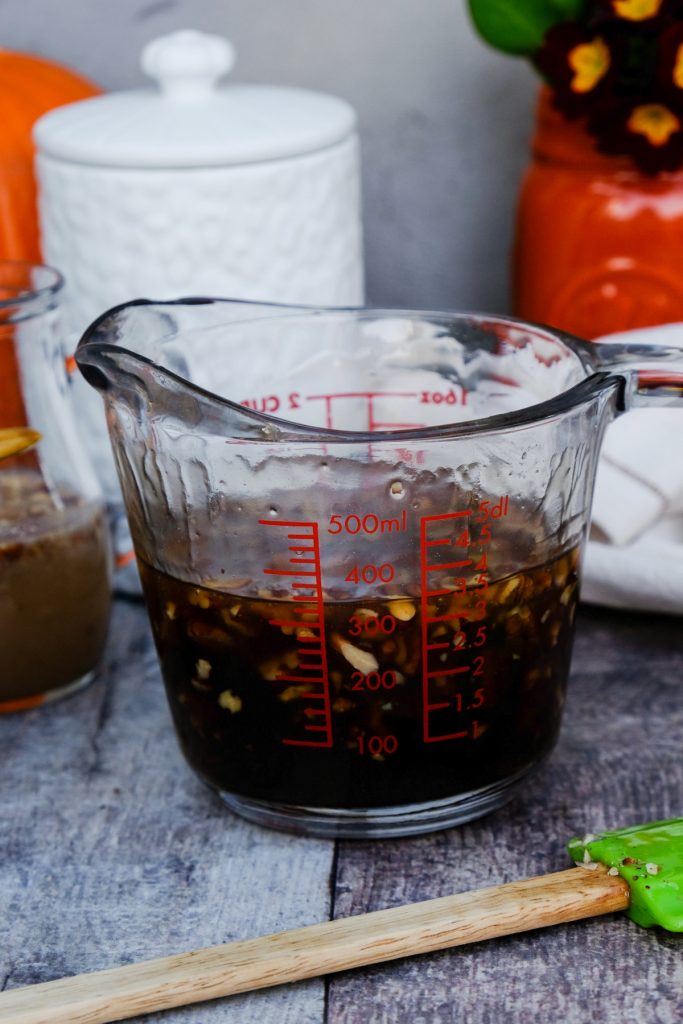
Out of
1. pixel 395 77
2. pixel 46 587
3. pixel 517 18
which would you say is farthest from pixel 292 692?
pixel 395 77

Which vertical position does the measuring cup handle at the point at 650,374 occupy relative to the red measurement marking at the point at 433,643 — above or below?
above

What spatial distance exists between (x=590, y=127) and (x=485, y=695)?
533mm

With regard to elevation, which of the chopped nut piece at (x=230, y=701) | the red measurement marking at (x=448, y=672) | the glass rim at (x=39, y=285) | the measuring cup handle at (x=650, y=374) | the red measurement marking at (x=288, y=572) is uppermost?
the measuring cup handle at (x=650, y=374)

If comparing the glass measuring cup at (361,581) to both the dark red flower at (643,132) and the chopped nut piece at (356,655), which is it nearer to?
the chopped nut piece at (356,655)

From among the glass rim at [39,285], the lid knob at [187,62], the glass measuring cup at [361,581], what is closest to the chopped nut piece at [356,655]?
the glass measuring cup at [361,581]

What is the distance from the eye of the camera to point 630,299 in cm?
105

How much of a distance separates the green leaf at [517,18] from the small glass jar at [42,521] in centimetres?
41

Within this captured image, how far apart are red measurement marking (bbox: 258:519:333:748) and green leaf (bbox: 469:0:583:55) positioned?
1.85 feet

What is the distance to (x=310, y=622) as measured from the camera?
63cm

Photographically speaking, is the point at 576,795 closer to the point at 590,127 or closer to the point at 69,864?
the point at 69,864

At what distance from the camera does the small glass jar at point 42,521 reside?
817 millimetres

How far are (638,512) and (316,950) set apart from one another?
42cm

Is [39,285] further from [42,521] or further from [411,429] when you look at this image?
[411,429]

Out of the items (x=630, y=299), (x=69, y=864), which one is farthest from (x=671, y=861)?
(x=630, y=299)
